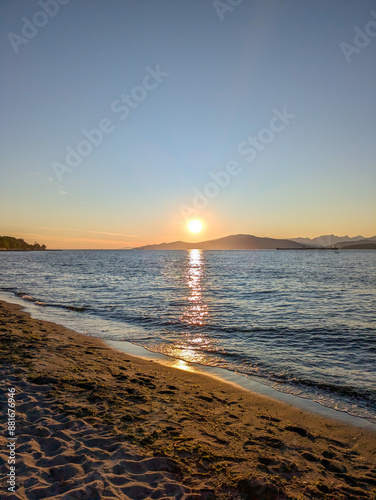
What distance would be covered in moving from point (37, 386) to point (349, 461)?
685 cm

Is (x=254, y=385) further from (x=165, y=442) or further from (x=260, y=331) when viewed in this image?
(x=260, y=331)

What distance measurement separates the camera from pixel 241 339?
46.1 ft

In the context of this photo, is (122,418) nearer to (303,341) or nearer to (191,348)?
(191,348)

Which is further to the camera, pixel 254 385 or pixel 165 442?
pixel 254 385

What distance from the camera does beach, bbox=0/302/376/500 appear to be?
4.21 metres

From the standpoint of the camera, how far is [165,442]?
17.2 feet

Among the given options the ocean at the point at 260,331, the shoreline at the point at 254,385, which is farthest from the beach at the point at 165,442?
the ocean at the point at 260,331

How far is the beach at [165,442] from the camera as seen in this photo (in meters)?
4.21

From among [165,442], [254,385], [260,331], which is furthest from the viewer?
[260,331]

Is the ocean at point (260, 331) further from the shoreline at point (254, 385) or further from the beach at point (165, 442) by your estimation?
the beach at point (165, 442)

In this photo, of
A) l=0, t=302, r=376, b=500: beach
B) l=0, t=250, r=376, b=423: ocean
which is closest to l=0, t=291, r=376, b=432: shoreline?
l=0, t=250, r=376, b=423: ocean

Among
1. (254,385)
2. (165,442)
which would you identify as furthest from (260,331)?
(165,442)

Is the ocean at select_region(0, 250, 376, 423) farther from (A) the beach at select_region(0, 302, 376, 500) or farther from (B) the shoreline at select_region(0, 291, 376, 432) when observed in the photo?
(A) the beach at select_region(0, 302, 376, 500)

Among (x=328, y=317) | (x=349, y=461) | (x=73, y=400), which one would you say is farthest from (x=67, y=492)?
(x=328, y=317)
